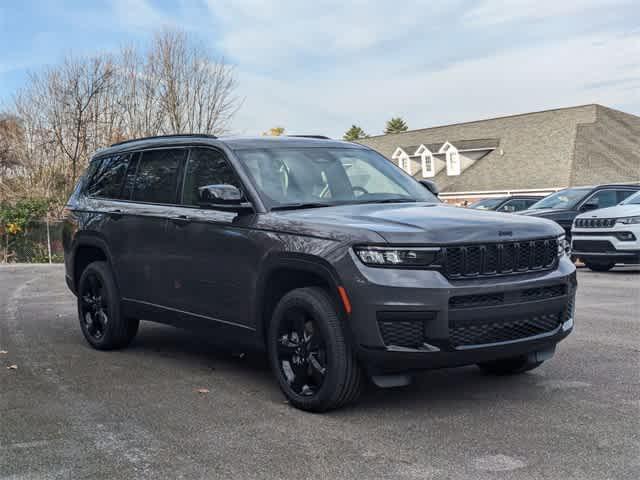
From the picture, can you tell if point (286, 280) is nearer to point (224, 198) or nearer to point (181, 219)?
point (224, 198)

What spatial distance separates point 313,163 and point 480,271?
197 cm

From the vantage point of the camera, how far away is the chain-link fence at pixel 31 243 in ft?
96.5

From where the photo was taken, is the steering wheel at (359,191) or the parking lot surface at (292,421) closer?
the parking lot surface at (292,421)

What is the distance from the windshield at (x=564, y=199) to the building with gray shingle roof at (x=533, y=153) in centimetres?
2492

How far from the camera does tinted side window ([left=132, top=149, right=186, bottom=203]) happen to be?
23.9 ft

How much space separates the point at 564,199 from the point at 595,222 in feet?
11.4

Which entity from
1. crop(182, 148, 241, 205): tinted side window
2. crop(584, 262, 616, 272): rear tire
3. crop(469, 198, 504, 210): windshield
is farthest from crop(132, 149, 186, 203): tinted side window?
crop(469, 198, 504, 210): windshield

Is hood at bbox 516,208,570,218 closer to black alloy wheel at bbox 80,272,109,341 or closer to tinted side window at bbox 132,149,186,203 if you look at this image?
black alloy wheel at bbox 80,272,109,341

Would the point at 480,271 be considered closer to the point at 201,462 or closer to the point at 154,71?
the point at 201,462

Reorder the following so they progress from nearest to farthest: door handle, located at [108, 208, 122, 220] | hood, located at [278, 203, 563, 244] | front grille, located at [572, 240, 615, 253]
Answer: hood, located at [278, 203, 563, 244], door handle, located at [108, 208, 122, 220], front grille, located at [572, 240, 615, 253]

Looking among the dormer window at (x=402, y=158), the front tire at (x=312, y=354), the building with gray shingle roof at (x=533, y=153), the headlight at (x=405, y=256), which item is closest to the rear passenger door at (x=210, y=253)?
the front tire at (x=312, y=354)

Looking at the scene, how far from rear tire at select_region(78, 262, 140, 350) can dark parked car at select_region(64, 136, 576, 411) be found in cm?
3

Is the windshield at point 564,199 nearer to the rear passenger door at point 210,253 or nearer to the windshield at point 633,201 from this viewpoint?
the windshield at point 633,201

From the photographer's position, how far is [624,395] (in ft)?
19.2
